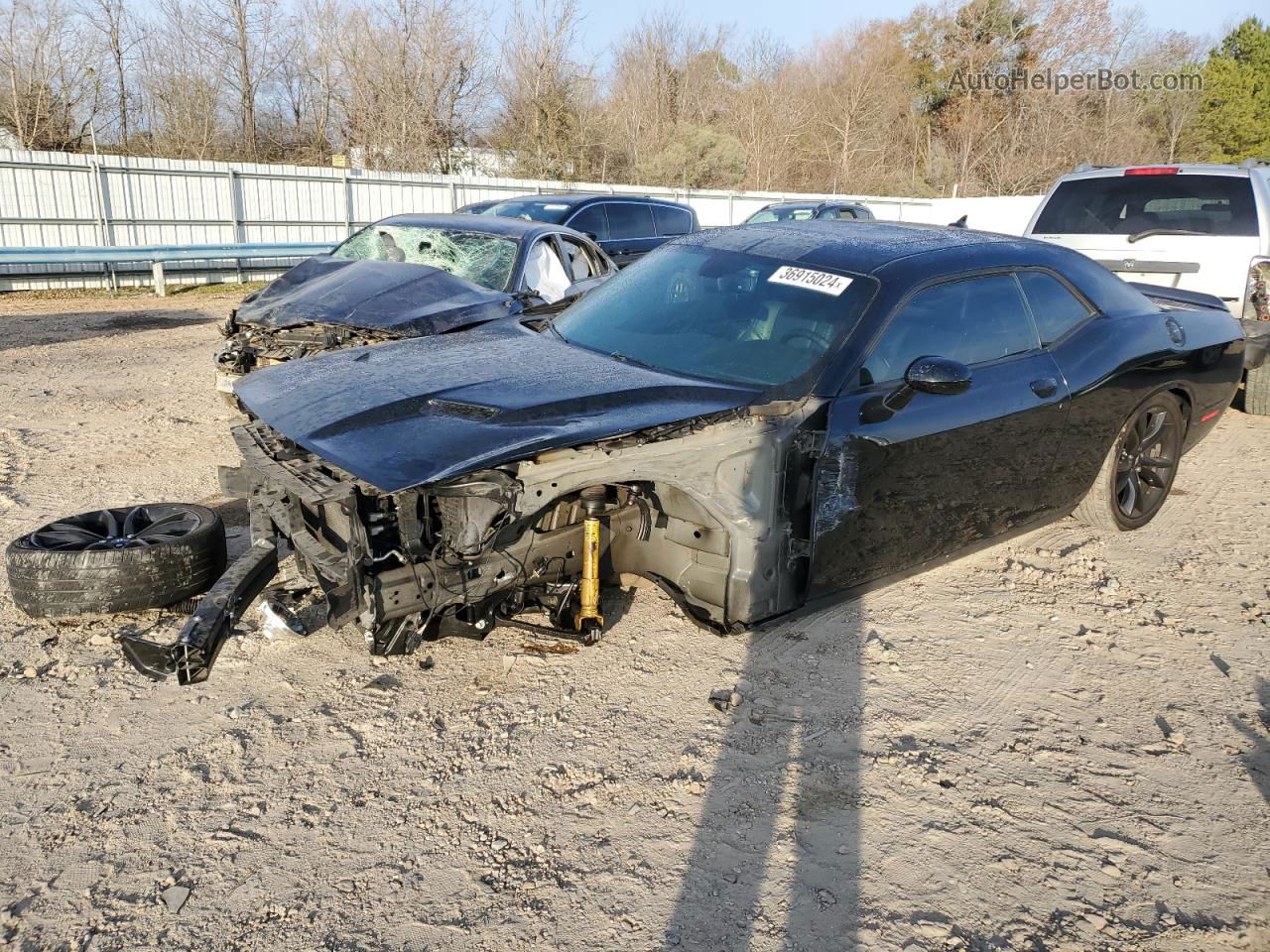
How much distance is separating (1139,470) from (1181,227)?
3348 mm

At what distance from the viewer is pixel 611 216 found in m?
12.2

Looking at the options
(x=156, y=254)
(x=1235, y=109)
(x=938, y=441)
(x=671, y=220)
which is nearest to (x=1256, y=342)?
(x=938, y=441)

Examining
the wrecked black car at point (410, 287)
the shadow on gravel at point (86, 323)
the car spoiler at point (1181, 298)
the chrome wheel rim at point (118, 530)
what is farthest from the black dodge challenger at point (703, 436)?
the shadow on gravel at point (86, 323)

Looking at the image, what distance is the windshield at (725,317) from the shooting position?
3.84m

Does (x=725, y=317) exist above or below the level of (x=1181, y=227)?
below

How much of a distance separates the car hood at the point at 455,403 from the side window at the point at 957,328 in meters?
0.67

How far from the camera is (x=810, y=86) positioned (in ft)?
141

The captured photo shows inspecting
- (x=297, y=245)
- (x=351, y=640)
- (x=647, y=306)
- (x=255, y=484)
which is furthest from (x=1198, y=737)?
(x=297, y=245)

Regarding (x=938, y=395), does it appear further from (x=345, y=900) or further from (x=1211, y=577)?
(x=345, y=900)

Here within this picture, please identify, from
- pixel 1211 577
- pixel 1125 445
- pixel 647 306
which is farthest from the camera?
pixel 1125 445

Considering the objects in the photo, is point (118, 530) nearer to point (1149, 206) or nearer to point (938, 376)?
point (938, 376)

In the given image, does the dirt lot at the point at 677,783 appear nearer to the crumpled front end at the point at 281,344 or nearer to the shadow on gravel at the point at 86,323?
the crumpled front end at the point at 281,344

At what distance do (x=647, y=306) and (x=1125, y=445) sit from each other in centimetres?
276

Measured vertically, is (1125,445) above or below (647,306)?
below
